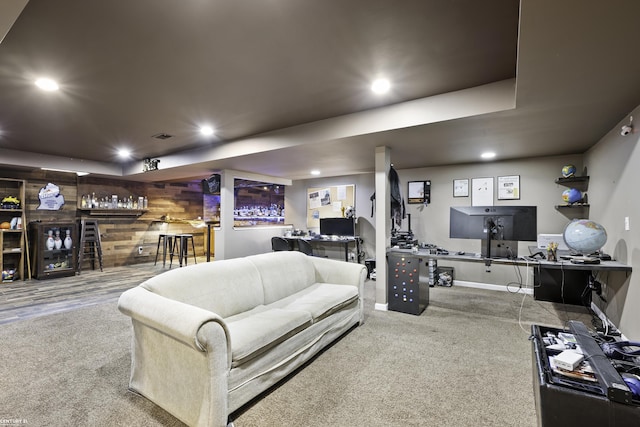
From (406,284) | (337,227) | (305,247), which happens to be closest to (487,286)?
(406,284)

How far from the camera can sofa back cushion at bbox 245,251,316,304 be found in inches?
113

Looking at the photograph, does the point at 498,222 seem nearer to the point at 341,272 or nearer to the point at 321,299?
the point at 341,272

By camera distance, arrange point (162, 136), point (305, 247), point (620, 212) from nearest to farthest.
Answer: point (620, 212) → point (162, 136) → point (305, 247)

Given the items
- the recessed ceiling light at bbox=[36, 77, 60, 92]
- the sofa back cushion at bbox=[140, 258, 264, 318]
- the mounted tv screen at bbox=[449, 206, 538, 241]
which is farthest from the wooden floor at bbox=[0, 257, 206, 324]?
the mounted tv screen at bbox=[449, 206, 538, 241]

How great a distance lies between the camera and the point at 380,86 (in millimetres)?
2713

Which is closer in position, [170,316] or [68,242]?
[170,316]

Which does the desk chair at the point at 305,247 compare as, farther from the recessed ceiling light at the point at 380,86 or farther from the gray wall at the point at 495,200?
the recessed ceiling light at the point at 380,86

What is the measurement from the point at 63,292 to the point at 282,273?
409cm

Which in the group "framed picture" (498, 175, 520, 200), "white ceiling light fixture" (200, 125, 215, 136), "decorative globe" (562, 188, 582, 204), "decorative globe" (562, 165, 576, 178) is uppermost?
"white ceiling light fixture" (200, 125, 215, 136)

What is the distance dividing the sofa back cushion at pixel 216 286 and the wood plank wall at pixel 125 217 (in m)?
5.44

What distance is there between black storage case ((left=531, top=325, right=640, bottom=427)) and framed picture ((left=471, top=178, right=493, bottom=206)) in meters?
4.05

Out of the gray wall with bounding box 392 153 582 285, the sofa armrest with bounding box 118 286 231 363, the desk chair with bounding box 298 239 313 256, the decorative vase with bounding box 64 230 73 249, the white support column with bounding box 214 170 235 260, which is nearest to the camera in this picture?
the sofa armrest with bounding box 118 286 231 363

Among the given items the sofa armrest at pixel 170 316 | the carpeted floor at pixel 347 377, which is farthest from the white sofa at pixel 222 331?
the carpeted floor at pixel 347 377

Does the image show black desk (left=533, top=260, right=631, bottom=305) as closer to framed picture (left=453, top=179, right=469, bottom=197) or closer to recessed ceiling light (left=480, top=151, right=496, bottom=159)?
framed picture (left=453, top=179, right=469, bottom=197)
